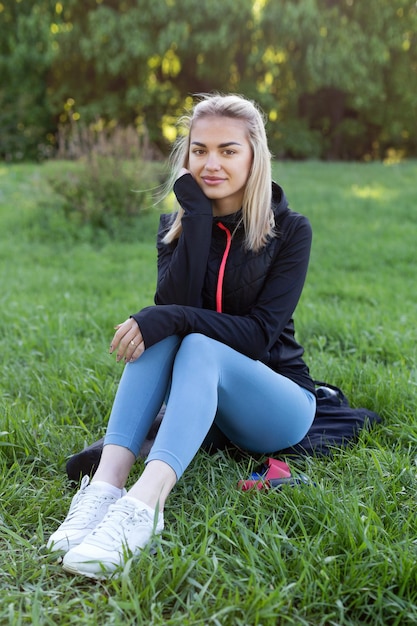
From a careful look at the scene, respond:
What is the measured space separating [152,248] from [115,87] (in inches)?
520

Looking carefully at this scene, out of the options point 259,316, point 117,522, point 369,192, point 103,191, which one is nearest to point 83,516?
point 117,522

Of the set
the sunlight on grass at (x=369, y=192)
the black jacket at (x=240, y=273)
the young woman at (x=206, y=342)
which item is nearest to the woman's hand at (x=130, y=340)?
the young woman at (x=206, y=342)

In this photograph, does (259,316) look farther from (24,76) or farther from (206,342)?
(24,76)

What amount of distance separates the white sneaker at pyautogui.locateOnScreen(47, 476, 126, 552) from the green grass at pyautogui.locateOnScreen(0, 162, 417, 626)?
65 millimetres

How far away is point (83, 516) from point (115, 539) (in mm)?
186

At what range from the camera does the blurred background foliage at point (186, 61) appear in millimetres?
16594

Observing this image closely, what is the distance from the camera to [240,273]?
2578mm

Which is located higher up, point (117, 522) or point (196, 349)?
→ point (196, 349)

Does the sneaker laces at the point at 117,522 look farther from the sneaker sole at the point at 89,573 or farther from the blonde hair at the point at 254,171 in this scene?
the blonde hair at the point at 254,171

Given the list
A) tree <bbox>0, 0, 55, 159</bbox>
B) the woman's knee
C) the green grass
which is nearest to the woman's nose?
the woman's knee

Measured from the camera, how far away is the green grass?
177 centimetres

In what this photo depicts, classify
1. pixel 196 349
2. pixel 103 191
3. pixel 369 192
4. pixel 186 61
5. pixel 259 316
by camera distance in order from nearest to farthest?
1. pixel 196 349
2. pixel 259 316
3. pixel 103 191
4. pixel 369 192
5. pixel 186 61

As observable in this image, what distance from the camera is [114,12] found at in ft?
55.0

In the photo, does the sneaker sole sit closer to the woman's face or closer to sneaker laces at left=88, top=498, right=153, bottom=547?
sneaker laces at left=88, top=498, right=153, bottom=547
